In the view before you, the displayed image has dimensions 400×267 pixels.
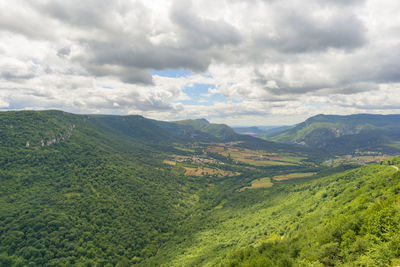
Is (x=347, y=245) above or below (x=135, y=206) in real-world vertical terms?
above

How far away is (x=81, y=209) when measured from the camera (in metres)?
166

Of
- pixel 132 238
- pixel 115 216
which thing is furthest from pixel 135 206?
pixel 132 238

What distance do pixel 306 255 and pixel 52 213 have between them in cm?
18433

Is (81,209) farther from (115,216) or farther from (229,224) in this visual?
(229,224)

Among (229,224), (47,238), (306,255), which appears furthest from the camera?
(229,224)

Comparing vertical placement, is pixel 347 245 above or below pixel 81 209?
above

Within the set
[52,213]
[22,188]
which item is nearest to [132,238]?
[52,213]

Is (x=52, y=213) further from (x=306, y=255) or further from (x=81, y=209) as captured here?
(x=306, y=255)

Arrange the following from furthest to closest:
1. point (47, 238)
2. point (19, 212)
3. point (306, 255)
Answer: point (19, 212) → point (47, 238) → point (306, 255)

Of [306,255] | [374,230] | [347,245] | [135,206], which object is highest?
[374,230]

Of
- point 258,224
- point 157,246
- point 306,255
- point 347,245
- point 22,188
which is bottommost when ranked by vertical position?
point 157,246

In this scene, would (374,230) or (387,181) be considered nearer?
(374,230)

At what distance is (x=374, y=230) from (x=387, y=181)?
186 feet

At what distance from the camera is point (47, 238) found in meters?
129
